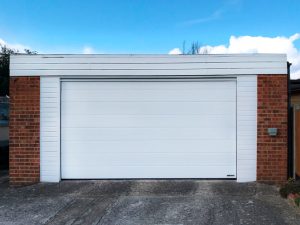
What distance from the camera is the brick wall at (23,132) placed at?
907 centimetres

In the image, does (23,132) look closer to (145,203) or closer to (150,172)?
(150,172)

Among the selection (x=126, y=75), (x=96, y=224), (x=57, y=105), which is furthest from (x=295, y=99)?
(x=96, y=224)

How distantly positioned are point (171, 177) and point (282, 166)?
2493 millimetres

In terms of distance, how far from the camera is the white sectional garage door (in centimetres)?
923

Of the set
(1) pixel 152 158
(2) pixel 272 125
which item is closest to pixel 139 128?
(1) pixel 152 158

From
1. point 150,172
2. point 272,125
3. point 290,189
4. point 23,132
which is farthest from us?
point 150,172

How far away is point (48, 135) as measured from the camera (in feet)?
30.0

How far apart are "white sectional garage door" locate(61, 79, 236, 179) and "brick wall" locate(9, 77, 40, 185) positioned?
2.00 feet

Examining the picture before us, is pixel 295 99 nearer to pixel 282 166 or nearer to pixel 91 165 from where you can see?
pixel 282 166

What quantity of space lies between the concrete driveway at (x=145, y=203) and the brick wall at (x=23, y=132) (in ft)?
1.32

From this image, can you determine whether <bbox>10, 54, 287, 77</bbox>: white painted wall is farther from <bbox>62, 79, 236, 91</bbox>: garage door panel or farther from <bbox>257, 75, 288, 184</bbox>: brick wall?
<bbox>257, 75, 288, 184</bbox>: brick wall

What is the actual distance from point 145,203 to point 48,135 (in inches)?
121

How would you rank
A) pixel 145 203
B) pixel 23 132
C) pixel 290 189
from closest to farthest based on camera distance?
pixel 145 203 < pixel 290 189 < pixel 23 132

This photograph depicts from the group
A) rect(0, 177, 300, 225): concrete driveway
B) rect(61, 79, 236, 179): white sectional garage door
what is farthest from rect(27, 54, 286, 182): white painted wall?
rect(0, 177, 300, 225): concrete driveway
